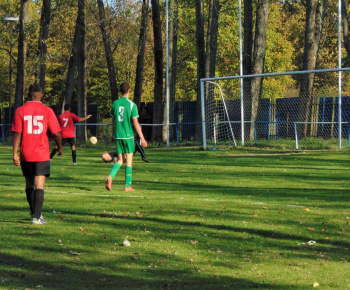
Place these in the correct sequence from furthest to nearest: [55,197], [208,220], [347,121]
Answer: [347,121] < [55,197] < [208,220]

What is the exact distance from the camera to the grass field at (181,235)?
596cm

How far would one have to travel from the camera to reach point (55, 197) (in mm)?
11852

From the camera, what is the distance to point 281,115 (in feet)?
97.5

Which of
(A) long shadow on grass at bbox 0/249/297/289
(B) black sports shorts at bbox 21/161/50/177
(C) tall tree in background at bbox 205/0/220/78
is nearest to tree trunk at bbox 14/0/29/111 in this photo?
(C) tall tree in background at bbox 205/0/220/78

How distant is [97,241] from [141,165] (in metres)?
12.4

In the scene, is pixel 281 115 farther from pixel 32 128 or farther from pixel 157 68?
pixel 32 128

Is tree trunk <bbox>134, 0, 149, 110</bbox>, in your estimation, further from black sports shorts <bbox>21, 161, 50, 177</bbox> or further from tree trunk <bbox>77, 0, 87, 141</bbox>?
black sports shorts <bbox>21, 161, 50, 177</bbox>

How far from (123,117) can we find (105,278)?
6883 mm

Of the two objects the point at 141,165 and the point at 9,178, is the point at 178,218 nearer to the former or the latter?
the point at 9,178

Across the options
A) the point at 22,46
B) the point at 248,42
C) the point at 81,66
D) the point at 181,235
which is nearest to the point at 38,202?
the point at 181,235

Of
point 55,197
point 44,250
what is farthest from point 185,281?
point 55,197

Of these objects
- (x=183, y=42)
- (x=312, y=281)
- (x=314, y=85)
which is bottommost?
(x=312, y=281)

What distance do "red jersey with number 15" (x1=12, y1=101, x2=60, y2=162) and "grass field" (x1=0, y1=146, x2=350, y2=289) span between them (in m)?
0.94

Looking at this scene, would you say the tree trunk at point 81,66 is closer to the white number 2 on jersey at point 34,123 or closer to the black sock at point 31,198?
the black sock at point 31,198
